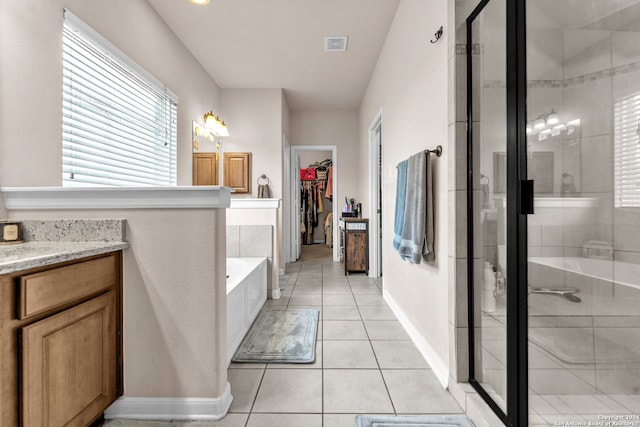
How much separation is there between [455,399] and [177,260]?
158 cm

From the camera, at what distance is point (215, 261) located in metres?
1.44

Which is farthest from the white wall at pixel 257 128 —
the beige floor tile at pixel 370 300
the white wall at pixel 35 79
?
the white wall at pixel 35 79

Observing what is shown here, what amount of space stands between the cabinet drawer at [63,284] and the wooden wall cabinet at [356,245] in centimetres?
333

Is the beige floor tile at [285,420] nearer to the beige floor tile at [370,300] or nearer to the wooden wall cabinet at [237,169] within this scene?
the beige floor tile at [370,300]

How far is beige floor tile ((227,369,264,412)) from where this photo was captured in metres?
1.57

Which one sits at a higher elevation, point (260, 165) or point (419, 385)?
point (260, 165)

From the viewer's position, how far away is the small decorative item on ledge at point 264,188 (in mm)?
4318

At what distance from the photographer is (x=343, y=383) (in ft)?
5.76

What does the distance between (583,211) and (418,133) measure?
1.35 metres

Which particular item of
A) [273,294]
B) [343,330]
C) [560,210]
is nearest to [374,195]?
[273,294]

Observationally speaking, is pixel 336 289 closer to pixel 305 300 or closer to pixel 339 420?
pixel 305 300

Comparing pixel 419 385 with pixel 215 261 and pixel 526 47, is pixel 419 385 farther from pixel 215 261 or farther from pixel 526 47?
pixel 526 47

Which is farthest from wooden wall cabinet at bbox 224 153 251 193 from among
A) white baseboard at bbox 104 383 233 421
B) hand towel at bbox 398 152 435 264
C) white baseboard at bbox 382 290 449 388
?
white baseboard at bbox 104 383 233 421

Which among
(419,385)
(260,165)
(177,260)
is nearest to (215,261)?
(177,260)
